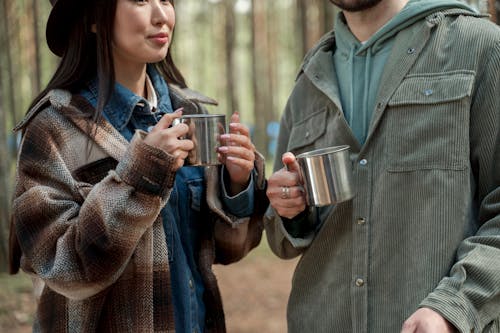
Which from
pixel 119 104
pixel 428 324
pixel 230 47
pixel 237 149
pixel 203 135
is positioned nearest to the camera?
pixel 428 324

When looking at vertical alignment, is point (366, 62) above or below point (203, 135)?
above

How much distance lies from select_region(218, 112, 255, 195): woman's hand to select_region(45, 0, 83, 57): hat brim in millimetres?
868

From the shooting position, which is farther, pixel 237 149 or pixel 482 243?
pixel 237 149

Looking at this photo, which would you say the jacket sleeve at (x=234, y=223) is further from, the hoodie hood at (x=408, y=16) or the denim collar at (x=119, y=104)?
Answer: the hoodie hood at (x=408, y=16)

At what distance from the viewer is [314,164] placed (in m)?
2.59

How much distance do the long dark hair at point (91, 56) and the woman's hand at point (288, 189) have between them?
82cm

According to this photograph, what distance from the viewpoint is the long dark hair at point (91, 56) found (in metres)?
3.05

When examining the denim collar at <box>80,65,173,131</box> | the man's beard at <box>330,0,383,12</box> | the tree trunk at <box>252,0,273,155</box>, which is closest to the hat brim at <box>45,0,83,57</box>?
the denim collar at <box>80,65,173,131</box>

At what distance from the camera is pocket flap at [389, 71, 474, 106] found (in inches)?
97.3

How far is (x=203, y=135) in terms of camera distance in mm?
2797

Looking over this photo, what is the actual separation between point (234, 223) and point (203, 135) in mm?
556

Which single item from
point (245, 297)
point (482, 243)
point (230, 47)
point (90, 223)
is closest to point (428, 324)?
point (482, 243)

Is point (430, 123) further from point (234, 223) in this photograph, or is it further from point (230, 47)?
point (230, 47)

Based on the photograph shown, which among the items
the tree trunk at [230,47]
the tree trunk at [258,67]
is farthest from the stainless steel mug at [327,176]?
the tree trunk at [258,67]
